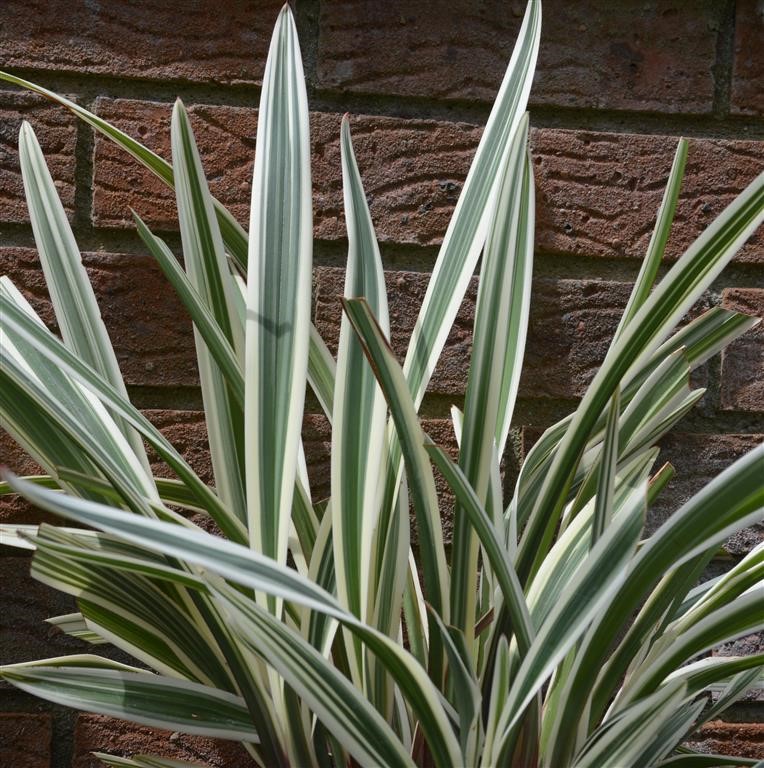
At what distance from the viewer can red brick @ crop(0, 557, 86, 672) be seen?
646 millimetres

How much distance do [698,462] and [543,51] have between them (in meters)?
0.37

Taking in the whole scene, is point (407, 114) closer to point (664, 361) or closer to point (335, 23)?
point (335, 23)

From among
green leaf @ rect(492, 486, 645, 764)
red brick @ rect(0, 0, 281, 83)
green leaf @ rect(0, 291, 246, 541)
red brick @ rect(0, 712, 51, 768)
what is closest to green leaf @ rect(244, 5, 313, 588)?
green leaf @ rect(0, 291, 246, 541)

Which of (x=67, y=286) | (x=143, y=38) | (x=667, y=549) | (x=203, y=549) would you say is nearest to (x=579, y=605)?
(x=667, y=549)

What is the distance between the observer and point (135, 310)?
2.20 feet

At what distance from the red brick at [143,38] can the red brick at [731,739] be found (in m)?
0.64

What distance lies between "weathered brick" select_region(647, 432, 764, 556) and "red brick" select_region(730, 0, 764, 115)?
0.92ft

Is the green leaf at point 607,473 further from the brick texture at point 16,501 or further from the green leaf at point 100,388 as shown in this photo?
the brick texture at point 16,501

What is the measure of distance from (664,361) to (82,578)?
14.8 inches

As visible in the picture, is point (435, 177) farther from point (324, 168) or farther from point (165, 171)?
point (165, 171)

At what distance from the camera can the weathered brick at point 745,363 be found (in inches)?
27.5

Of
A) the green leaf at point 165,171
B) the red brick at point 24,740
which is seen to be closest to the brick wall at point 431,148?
the green leaf at point 165,171

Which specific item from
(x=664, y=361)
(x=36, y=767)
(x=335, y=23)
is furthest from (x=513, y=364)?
(x=36, y=767)

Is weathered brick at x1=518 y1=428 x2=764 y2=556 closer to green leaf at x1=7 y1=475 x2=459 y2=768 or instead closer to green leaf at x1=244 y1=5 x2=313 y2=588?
green leaf at x1=244 y1=5 x2=313 y2=588
